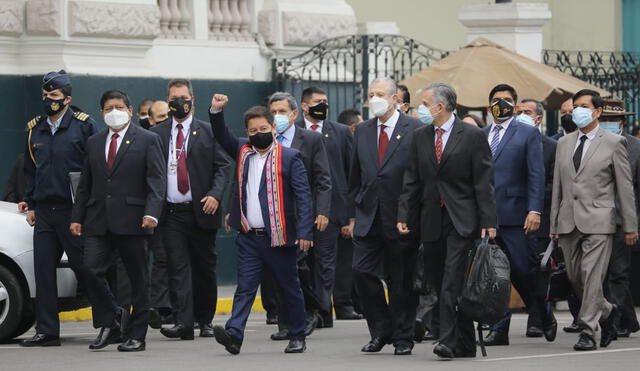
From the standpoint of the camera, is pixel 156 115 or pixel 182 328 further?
pixel 156 115

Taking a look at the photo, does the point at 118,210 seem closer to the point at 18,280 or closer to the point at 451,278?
the point at 18,280

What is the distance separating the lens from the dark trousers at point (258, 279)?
44.0 feet

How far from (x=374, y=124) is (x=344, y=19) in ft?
26.8

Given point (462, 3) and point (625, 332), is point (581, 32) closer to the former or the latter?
point (462, 3)

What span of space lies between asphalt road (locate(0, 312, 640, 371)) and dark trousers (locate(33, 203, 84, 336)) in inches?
11.1

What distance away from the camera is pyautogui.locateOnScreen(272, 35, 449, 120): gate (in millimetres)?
21031

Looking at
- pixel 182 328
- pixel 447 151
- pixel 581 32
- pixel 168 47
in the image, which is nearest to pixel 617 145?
pixel 447 151

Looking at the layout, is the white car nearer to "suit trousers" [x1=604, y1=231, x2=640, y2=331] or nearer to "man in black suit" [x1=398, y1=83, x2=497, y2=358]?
"man in black suit" [x1=398, y1=83, x2=497, y2=358]

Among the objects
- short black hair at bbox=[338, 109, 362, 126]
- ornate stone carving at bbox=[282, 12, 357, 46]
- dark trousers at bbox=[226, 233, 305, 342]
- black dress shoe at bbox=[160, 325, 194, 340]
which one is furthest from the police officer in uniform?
ornate stone carving at bbox=[282, 12, 357, 46]

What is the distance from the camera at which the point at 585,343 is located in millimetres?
13734

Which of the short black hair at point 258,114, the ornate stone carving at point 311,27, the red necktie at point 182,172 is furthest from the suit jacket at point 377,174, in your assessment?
the ornate stone carving at point 311,27

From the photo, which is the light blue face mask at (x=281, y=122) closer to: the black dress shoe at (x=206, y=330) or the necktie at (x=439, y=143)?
the black dress shoe at (x=206, y=330)

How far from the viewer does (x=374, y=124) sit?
13.9 meters

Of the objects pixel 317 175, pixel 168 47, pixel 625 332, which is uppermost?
pixel 168 47
